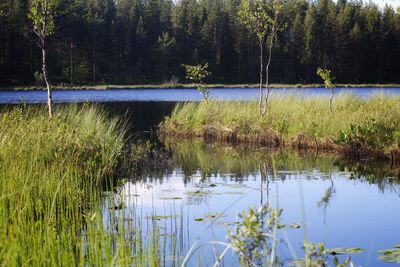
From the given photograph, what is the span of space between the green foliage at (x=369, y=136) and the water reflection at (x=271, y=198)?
0.78 meters

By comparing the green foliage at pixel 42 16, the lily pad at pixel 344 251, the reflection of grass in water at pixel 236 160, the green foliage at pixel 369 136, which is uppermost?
the green foliage at pixel 42 16

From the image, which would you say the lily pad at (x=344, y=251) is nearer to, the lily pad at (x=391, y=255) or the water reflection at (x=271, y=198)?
the water reflection at (x=271, y=198)

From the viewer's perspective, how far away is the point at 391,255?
23.5 feet

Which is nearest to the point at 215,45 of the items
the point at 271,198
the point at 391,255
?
the point at 271,198

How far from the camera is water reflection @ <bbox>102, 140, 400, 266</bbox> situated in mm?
7746

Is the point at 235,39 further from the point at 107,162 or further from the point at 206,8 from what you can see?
the point at 107,162

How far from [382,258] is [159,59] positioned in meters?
68.1

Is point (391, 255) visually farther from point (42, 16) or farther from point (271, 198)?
point (42, 16)

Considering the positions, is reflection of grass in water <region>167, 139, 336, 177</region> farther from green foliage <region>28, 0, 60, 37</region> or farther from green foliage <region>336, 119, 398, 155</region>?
green foliage <region>28, 0, 60, 37</region>

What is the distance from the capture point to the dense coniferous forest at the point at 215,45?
70500 mm

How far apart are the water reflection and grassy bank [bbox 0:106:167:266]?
46cm

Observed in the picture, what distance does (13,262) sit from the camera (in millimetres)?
4449

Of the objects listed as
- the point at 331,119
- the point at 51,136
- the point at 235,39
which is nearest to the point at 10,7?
the point at 235,39

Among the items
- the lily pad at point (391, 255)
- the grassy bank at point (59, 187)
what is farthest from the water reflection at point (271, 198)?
the grassy bank at point (59, 187)
